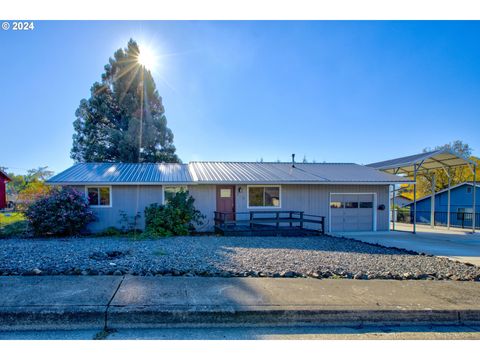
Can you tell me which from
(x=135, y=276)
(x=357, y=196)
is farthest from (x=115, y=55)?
(x=135, y=276)

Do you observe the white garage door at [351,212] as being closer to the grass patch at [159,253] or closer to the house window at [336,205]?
the house window at [336,205]

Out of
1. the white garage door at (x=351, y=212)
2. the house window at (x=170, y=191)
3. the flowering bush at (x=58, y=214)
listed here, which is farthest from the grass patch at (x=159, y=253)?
the white garage door at (x=351, y=212)

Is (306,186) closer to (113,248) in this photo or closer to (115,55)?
(113,248)

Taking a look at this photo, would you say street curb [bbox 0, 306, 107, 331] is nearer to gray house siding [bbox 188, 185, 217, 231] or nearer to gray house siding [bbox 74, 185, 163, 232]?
gray house siding [bbox 74, 185, 163, 232]

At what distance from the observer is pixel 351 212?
1402 centimetres

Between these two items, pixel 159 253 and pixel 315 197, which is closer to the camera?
pixel 159 253

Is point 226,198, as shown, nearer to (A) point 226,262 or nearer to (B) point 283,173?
(B) point 283,173

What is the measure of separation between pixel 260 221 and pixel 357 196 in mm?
5560

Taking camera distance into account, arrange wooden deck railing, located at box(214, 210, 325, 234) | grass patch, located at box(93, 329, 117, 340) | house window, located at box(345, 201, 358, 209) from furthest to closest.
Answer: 1. house window, located at box(345, 201, 358, 209)
2. wooden deck railing, located at box(214, 210, 325, 234)
3. grass patch, located at box(93, 329, 117, 340)

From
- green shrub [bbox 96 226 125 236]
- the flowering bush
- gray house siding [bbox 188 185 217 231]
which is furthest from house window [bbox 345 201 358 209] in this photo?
the flowering bush

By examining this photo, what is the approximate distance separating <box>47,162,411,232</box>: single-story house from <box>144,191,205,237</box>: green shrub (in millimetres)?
913

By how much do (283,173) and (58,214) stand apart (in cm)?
1025

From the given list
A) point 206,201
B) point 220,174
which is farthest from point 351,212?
point 206,201

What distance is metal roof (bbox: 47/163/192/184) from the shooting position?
39.0 feet
